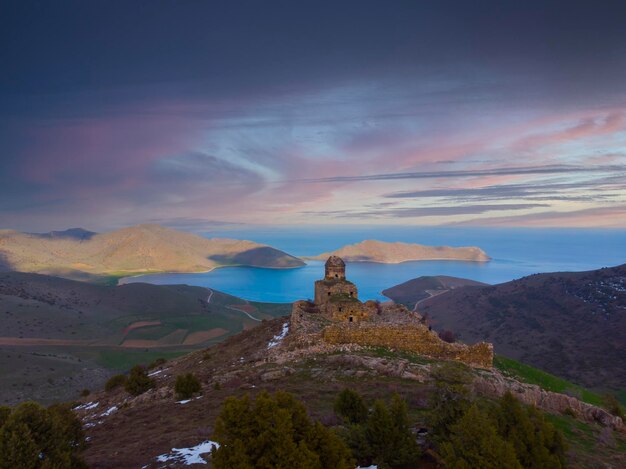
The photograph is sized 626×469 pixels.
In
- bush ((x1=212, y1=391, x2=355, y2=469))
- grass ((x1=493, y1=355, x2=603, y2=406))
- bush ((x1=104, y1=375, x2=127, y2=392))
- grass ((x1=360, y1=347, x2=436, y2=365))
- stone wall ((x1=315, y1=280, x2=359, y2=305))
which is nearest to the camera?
bush ((x1=212, y1=391, x2=355, y2=469))

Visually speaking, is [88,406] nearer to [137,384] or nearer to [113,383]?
[113,383]

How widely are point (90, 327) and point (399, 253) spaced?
142777 millimetres

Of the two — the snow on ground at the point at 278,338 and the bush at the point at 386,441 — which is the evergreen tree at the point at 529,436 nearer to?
the bush at the point at 386,441

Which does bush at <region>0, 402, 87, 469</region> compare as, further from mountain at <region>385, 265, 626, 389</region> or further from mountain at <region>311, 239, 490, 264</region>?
mountain at <region>311, 239, 490, 264</region>

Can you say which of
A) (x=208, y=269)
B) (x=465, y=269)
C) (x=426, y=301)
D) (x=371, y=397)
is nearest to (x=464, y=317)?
(x=426, y=301)

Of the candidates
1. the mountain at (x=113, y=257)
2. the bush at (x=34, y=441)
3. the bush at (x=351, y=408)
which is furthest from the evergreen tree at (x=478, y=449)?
the mountain at (x=113, y=257)

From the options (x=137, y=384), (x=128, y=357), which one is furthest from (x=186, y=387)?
(x=128, y=357)

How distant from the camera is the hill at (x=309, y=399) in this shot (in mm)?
9602

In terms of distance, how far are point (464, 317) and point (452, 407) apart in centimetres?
6276

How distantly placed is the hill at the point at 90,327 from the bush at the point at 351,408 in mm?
32012

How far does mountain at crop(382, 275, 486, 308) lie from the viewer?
91.2 metres

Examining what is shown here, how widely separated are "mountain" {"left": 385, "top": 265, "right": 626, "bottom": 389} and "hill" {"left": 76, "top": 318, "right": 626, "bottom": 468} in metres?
29.3

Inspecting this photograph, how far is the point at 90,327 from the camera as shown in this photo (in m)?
66.5

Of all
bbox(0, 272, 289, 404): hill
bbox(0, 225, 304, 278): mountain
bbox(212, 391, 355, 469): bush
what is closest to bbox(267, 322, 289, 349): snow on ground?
bbox(212, 391, 355, 469): bush
